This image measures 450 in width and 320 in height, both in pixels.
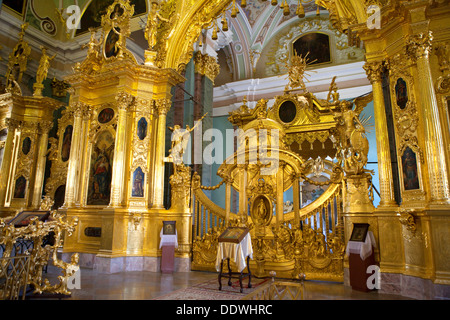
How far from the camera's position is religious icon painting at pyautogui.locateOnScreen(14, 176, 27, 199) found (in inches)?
432

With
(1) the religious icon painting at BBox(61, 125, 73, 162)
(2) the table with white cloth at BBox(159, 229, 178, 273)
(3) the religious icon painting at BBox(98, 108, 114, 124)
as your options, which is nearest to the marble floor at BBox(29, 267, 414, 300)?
(2) the table with white cloth at BBox(159, 229, 178, 273)

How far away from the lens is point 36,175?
37.0ft

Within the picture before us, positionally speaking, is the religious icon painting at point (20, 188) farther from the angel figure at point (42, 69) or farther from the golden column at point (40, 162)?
the angel figure at point (42, 69)

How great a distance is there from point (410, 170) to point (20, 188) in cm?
1150

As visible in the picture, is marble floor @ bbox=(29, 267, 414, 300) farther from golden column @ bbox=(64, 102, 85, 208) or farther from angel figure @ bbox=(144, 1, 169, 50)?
angel figure @ bbox=(144, 1, 169, 50)

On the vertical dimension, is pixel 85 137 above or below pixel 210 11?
below

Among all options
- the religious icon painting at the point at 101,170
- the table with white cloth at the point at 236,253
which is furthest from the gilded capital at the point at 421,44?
the religious icon painting at the point at 101,170

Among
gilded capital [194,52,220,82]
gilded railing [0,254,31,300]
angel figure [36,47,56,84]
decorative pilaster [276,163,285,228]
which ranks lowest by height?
gilded railing [0,254,31,300]

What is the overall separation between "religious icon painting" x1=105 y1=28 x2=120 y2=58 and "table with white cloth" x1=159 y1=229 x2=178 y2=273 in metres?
A: 5.64
